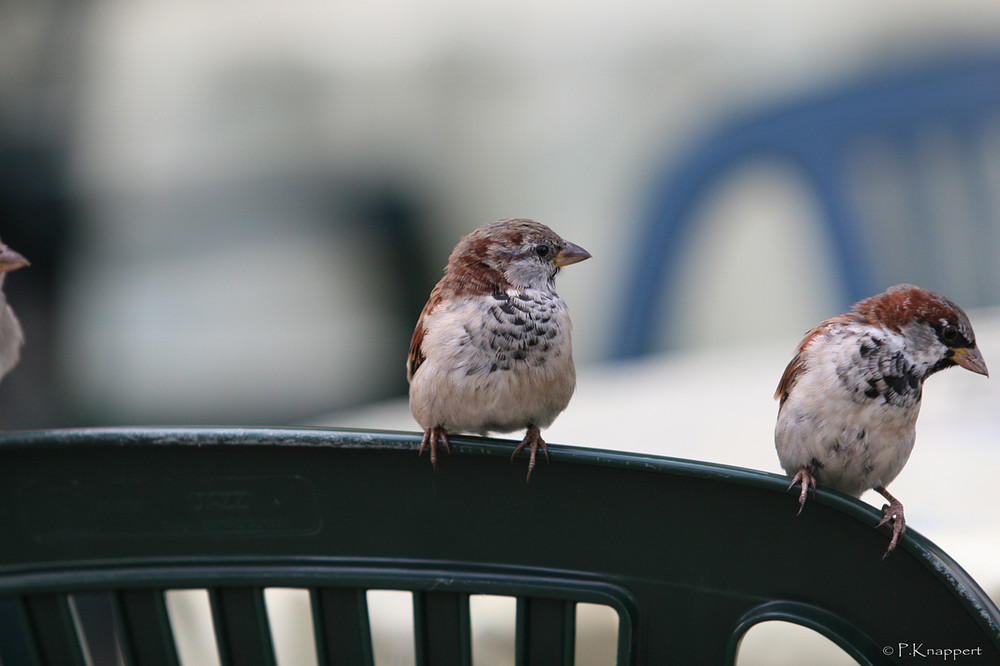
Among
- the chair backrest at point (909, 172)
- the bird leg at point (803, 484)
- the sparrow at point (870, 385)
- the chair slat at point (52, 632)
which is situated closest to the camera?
the bird leg at point (803, 484)

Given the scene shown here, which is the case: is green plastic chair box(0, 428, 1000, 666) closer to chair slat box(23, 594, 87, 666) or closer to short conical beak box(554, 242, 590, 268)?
chair slat box(23, 594, 87, 666)

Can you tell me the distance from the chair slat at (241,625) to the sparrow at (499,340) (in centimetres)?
24

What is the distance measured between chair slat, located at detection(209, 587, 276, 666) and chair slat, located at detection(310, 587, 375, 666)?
0.13 ft

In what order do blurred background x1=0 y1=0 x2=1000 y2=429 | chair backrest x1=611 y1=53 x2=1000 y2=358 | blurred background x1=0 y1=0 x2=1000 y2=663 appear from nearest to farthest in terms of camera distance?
chair backrest x1=611 y1=53 x2=1000 y2=358
blurred background x1=0 y1=0 x2=1000 y2=663
blurred background x1=0 y1=0 x2=1000 y2=429

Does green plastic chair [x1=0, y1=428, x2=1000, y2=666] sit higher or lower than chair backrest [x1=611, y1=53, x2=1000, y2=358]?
lower

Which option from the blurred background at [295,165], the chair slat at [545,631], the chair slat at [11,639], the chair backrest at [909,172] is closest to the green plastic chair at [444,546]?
the chair slat at [545,631]

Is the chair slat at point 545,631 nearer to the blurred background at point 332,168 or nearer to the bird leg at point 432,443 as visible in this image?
the bird leg at point 432,443

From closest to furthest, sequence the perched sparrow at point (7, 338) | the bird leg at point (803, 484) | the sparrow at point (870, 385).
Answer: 1. the bird leg at point (803, 484)
2. the sparrow at point (870, 385)
3. the perched sparrow at point (7, 338)

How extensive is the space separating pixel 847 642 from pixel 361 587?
1.17ft

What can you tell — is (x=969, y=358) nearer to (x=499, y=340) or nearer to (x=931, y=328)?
(x=931, y=328)

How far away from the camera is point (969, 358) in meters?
0.91

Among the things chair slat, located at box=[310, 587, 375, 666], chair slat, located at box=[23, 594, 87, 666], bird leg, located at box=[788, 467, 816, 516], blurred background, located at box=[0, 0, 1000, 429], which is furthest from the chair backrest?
chair slat, located at box=[23, 594, 87, 666]

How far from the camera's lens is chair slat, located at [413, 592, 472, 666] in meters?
0.76

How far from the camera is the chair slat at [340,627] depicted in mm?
769
